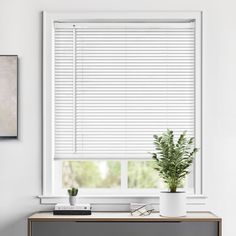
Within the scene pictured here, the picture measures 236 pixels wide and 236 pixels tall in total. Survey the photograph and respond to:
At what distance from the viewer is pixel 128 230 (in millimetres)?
3396

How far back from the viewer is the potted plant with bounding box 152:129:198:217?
3.37 m

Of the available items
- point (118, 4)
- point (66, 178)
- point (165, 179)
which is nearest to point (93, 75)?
point (118, 4)

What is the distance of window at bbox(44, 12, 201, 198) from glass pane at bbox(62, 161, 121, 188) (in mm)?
2745

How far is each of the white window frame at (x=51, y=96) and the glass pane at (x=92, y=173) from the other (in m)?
2.76

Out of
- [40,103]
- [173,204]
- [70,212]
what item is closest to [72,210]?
[70,212]

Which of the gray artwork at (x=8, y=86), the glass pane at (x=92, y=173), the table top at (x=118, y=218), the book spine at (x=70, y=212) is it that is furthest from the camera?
the glass pane at (x=92, y=173)

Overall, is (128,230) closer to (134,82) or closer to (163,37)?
(134,82)

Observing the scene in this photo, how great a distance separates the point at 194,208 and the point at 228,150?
0.45 meters

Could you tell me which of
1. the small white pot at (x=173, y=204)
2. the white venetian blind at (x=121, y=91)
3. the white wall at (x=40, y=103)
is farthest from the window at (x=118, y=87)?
the small white pot at (x=173, y=204)

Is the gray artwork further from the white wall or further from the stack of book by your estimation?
the stack of book

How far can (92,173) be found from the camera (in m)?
6.58

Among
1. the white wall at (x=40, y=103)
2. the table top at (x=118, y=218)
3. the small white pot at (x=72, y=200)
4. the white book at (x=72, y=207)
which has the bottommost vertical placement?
the table top at (x=118, y=218)

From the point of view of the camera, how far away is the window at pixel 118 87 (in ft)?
12.1

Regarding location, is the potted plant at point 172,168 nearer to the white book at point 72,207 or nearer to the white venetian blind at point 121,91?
the white venetian blind at point 121,91
